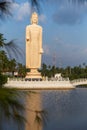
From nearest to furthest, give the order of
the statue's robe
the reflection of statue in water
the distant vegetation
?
the reflection of statue in water → the statue's robe → the distant vegetation

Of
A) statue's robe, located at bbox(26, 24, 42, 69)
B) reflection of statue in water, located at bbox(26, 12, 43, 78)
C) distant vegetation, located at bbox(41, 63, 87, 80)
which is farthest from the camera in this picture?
distant vegetation, located at bbox(41, 63, 87, 80)

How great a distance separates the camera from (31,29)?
59312 millimetres

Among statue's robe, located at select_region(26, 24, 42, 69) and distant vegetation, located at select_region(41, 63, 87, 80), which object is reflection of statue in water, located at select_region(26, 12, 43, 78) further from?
distant vegetation, located at select_region(41, 63, 87, 80)

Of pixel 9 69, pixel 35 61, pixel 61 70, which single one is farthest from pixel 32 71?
pixel 9 69

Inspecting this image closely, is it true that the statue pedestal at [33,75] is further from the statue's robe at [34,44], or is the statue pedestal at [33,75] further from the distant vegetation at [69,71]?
the distant vegetation at [69,71]

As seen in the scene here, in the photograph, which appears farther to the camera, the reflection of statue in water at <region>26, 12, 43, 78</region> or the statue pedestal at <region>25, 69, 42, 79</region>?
the reflection of statue in water at <region>26, 12, 43, 78</region>

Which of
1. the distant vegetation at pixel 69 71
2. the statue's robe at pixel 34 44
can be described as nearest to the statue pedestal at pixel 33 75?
the statue's robe at pixel 34 44

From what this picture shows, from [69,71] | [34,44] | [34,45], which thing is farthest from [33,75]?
[69,71]

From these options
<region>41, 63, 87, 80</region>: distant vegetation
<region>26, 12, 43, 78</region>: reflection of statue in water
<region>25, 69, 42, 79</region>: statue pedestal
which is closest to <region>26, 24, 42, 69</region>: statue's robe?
<region>26, 12, 43, 78</region>: reflection of statue in water

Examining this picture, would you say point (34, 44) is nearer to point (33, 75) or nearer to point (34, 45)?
point (34, 45)

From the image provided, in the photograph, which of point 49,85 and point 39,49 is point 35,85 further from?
point 39,49

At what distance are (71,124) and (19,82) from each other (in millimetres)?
35233

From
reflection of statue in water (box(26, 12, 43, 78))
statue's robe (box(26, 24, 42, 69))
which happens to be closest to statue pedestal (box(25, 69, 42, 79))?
reflection of statue in water (box(26, 12, 43, 78))

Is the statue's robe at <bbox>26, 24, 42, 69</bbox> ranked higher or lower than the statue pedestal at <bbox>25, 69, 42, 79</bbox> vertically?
higher
